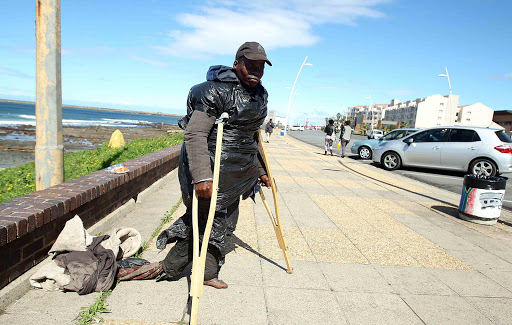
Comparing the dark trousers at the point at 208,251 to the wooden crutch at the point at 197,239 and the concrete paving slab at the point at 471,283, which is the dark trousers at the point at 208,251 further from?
the concrete paving slab at the point at 471,283

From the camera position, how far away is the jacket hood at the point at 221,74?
2.76 meters

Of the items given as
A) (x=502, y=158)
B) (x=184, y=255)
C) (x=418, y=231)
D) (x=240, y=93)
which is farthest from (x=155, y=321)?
(x=502, y=158)

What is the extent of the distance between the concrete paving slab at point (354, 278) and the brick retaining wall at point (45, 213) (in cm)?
247

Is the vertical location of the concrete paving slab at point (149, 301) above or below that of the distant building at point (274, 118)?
below

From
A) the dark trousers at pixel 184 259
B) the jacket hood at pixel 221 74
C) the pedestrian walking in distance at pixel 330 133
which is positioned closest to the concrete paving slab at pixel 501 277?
the dark trousers at pixel 184 259

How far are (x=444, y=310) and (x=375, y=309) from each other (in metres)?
0.60

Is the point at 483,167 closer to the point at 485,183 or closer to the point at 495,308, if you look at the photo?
the point at 485,183

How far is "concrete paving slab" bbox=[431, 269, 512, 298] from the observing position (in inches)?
134

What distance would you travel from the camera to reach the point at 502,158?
10.9 m

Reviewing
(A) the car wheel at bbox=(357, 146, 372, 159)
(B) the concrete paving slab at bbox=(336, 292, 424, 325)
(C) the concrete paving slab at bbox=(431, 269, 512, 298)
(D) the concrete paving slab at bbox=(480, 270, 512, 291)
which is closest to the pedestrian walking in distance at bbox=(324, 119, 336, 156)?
(A) the car wheel at bbox=(357, 146, 372, 159)

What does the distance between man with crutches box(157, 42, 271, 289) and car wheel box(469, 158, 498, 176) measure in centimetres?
1046

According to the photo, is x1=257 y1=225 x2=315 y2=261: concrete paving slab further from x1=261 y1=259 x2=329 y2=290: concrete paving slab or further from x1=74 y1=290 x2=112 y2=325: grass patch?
x1=74 y1=290 x2=112 y2=325: grass patch

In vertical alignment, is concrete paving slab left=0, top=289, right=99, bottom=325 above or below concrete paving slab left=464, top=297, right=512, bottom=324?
below

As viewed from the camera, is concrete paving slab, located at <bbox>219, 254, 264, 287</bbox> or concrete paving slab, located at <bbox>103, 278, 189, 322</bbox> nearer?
concrete paving slab, located at <bbox>103, 278, 189, 322</bbox>
